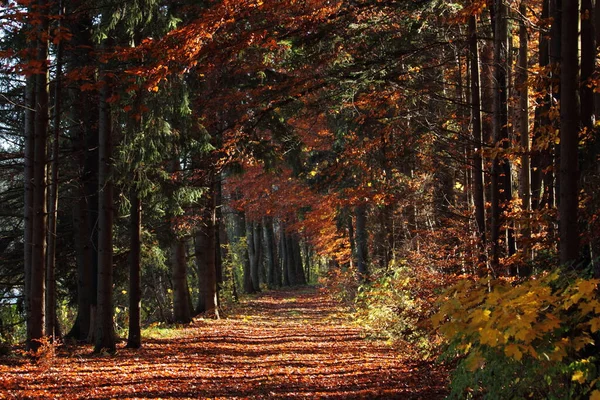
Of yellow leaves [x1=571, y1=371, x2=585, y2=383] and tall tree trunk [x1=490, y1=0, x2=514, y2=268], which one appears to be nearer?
yellow leaves [x1=571, y1=371, x2=585, y2=383]

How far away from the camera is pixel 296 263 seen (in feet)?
157

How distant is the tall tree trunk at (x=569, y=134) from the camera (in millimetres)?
5934

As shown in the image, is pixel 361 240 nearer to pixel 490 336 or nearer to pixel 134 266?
pixel 134 266

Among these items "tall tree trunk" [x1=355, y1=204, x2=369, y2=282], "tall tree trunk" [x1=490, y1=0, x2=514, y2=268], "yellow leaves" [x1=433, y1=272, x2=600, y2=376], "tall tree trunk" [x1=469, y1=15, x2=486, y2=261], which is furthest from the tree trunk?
"yellow leaves" [x1=433, y1=272, x2=600, y2=376]

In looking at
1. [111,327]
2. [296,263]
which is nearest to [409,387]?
[111,327]

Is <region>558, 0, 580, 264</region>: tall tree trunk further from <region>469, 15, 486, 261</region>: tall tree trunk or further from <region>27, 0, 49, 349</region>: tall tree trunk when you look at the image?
<region>27, 0, 49, 349</region>: tall tree trunk

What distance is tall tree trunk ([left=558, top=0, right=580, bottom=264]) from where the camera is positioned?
5.93 metres

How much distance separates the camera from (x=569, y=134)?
6043mm

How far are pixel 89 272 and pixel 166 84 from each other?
520 centimetres

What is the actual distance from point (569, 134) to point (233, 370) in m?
7.32

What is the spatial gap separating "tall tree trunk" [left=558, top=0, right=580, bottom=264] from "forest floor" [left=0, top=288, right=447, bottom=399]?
103 inches

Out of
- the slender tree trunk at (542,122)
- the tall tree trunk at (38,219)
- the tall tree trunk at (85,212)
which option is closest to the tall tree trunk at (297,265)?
the tall tree trunk at (85,212)

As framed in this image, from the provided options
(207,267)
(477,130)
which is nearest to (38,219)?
(477,130)

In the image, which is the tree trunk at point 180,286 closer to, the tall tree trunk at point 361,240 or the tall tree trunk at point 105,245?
the tall tree trunk at point 105,245
